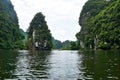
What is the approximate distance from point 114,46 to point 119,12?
2775 centimetres

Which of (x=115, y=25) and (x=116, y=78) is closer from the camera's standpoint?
(x=116, y=78)

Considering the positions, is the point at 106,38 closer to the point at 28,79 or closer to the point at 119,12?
the point at 119,12

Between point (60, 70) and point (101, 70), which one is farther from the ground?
point (60, 70)

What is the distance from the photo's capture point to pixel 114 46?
566 feet

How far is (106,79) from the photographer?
3516 centimetres

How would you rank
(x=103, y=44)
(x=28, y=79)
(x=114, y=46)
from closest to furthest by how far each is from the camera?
(x=28, y=79)
(x=114, y=46)
(x=103, y=44)

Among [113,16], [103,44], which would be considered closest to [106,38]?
[103,44]

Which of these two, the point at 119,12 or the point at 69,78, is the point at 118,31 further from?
the point at 69,78

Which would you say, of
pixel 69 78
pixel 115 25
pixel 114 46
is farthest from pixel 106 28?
pixel 69 78

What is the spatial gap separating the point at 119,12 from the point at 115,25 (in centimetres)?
974

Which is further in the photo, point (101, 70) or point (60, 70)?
point (60, 70)

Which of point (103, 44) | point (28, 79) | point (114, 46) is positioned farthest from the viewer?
point (103, 44)

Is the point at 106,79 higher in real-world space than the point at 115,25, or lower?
lower

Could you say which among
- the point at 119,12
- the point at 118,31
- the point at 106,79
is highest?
the point at 119,12
